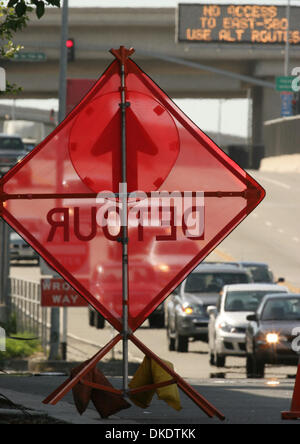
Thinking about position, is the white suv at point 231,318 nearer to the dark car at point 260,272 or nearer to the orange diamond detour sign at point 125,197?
the dark car at point 260,272

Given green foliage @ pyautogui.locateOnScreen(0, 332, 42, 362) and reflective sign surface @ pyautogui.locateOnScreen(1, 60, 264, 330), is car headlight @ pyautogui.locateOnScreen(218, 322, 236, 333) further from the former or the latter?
reflective sign surface @ pyautogui.locateOnScreen(1, 60, 264, 330)

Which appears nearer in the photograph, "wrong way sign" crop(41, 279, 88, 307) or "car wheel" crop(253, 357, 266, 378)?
"car wheel" crop(253, 357, 266, 378)

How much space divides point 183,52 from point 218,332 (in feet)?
202

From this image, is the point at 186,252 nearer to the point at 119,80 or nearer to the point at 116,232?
the point at 116,232

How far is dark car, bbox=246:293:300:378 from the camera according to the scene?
22.7 metres

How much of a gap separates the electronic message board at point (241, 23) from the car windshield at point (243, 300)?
57072 millimetres

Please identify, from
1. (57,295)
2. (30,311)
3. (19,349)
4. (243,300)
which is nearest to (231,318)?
(243,300)

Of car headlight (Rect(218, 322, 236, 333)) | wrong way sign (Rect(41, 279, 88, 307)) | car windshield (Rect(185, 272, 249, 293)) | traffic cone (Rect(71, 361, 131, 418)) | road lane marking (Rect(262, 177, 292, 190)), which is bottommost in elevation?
road lane marking (Rect(262, 177, 292, 190))

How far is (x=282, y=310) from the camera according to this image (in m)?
23.9

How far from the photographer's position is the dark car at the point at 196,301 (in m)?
28.9

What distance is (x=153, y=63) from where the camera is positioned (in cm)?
8525

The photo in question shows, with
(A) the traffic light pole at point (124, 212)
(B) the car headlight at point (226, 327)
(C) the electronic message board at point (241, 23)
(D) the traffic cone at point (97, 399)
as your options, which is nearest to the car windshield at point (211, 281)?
(B) the car headlight at point (226, 327)

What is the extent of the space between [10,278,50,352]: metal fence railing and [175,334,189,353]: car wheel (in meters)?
2.71

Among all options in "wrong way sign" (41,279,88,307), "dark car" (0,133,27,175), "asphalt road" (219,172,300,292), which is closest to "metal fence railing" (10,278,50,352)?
"wrong way sign" (41,279,88,307)
